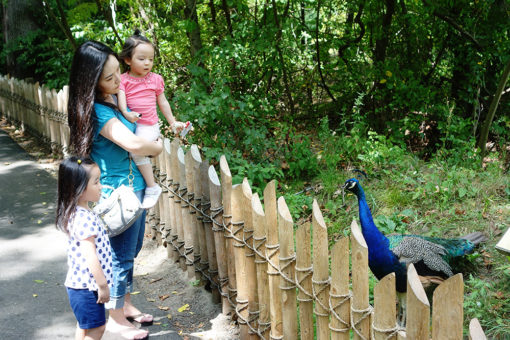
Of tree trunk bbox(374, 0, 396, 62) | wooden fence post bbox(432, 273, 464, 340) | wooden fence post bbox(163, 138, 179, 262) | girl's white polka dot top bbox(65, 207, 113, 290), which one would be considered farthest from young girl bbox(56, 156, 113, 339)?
tree trunk bbox(374, 0, 396, 62)

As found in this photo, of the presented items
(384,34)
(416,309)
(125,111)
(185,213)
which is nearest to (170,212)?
(185,213)

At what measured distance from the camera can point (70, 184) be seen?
9.64 feet

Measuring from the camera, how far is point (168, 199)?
4918mm

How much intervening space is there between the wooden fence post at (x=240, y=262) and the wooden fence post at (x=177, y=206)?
3.48 ft

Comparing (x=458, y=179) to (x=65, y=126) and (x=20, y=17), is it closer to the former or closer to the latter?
(x=65, y=126)

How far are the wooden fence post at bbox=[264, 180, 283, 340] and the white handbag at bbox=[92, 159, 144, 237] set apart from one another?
88cm

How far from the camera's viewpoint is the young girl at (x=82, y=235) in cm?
291

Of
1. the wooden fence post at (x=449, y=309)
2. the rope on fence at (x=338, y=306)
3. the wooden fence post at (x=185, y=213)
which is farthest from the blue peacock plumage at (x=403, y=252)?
the wooden fence post at (x=449, y=309)

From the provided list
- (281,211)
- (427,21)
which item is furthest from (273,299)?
(427,21)

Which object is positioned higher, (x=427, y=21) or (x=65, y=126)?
(x=427, y=21)

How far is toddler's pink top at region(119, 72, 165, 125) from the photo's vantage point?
3818 mm

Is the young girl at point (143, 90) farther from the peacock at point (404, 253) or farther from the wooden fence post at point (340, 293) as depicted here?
the peacock at point (404, 253)

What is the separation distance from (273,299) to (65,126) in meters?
5.56

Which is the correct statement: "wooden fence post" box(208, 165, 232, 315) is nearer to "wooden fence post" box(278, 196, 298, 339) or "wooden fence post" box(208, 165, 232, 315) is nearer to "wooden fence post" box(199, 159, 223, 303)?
"wooden fence post" box(199, 159, 223, 303)
